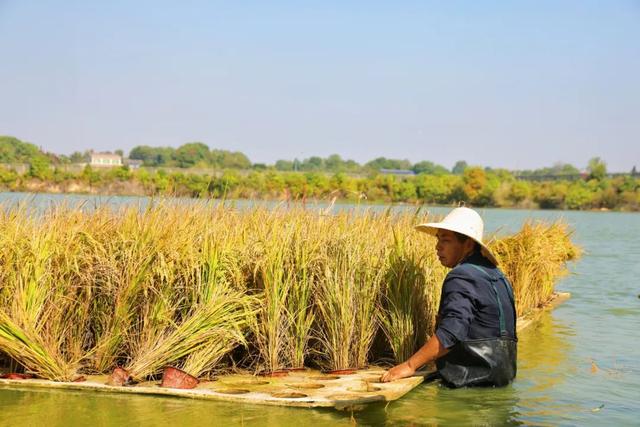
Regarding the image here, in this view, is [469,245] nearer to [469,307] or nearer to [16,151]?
[469,307]

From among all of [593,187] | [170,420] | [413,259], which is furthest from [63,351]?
[593,187]

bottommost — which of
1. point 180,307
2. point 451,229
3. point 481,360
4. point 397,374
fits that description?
point 397,374

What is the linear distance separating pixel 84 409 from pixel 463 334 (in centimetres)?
291

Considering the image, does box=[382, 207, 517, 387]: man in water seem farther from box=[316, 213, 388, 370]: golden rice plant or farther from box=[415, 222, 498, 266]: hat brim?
box=[316, 213, 388, 370]: golden rice plant

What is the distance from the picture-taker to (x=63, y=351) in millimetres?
6797

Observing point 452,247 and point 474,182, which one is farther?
point 474,182

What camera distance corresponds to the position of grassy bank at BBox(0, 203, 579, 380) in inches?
259

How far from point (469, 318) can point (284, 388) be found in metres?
1.60

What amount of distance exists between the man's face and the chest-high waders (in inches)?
12.0

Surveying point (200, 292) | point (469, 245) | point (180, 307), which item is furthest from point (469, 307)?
point (180, 307)

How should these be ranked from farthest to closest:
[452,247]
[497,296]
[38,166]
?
[38,166], [452,247], [497,296]

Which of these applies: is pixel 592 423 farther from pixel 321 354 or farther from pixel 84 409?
pixel 84 409

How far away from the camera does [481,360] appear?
6.29 meters

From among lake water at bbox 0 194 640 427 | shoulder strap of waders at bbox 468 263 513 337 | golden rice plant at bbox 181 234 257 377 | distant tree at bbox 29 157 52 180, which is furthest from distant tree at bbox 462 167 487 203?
shoulder strap of waders at bbox 468 263 513 337
